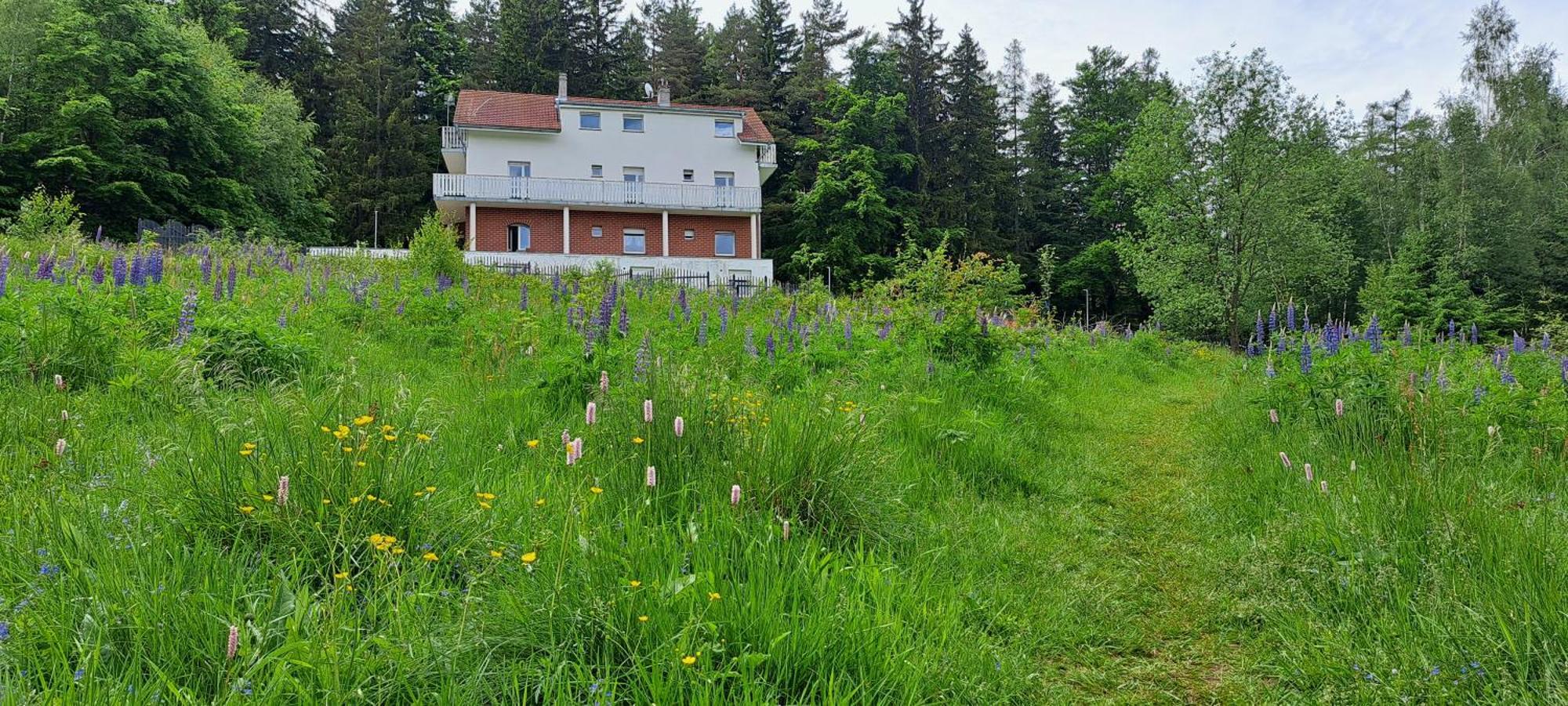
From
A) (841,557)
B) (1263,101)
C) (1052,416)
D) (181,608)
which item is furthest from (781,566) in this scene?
(1263,101)

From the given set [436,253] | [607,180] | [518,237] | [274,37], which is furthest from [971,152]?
[274,37]

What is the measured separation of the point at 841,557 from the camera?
2.60 m

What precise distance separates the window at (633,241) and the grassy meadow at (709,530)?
2584 centimetres

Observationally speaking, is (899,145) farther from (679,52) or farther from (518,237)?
(518,237)

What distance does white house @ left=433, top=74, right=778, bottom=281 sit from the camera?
2906 cm

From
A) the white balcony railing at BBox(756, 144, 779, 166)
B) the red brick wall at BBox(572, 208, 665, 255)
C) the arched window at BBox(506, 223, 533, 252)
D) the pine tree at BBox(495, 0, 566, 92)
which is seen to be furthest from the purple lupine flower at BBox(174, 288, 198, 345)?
the pine tree at BBox(495, 0, 566, 92)

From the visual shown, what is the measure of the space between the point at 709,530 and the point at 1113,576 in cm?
178

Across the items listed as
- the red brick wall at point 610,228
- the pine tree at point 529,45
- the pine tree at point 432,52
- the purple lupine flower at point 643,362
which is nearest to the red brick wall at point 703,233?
the red brick wall at point 610,228

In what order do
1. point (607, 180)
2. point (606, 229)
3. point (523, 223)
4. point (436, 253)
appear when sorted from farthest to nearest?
point (606, 229), point (607, 180), point (523, 223), point (436, 253)

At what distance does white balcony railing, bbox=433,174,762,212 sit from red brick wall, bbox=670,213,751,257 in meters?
1.17

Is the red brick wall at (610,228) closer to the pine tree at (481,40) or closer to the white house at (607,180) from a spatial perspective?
the white house at (607,180)

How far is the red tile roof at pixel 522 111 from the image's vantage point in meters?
Result: 30.1

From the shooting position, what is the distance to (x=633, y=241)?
31.1 metres

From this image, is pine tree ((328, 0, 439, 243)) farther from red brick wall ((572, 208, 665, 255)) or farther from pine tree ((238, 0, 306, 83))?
red brick wall ((572, 208, 665, 255))
